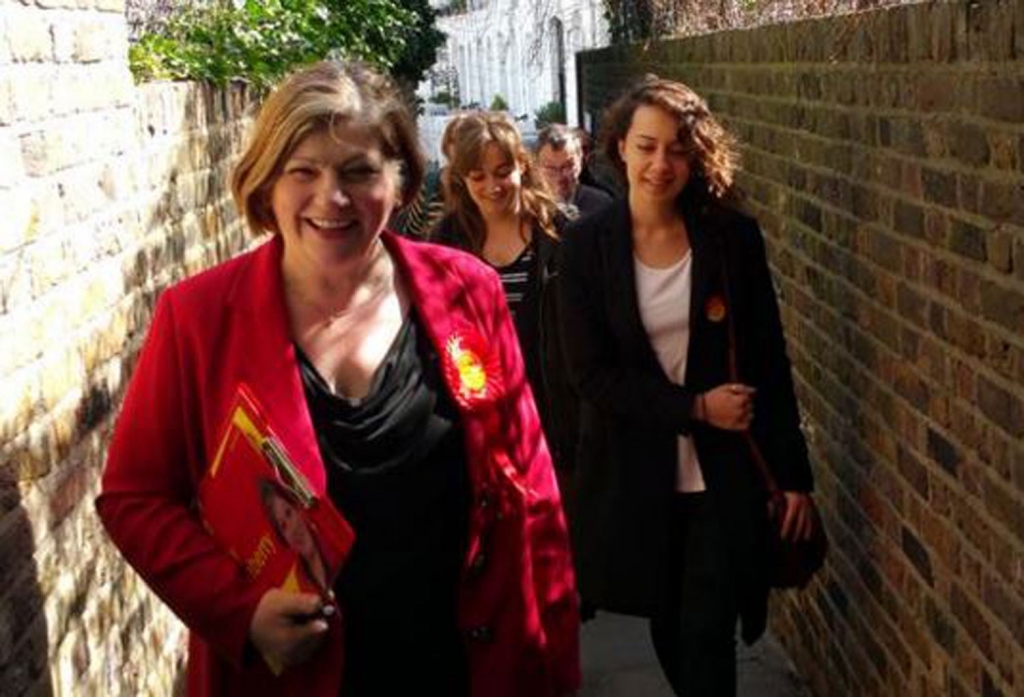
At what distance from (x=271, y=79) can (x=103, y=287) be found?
4.51 meters

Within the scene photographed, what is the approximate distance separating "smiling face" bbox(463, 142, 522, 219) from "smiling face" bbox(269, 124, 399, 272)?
275 centimetres

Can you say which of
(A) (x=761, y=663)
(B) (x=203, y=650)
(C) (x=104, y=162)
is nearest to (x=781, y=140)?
(A) (x=761, y=663)

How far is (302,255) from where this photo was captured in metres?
2.87

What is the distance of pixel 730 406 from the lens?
13.3 ft

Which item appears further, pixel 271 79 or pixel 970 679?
pixel 271 79

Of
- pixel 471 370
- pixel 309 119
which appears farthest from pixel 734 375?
pixel 309 119

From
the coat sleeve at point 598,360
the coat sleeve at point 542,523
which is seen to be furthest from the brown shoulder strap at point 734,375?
the coat sleeve at point 542,523

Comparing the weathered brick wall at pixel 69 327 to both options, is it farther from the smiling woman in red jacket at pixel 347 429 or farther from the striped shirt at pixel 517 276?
the striped shirt at pixel 517 276

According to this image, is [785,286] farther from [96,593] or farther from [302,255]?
[302,255]

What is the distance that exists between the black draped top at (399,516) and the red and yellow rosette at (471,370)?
0.08 ft

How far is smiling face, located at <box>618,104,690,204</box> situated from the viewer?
13.9 feet

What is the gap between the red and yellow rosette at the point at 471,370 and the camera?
290 centimetres

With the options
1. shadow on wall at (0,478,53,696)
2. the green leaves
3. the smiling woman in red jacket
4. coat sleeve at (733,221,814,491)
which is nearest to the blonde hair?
the smiling woman in red jacket

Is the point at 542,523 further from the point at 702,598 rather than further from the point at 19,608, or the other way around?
the point at 702,598
